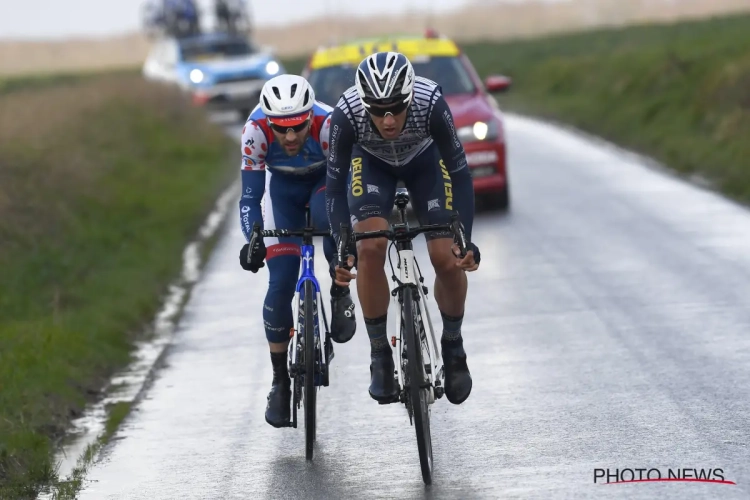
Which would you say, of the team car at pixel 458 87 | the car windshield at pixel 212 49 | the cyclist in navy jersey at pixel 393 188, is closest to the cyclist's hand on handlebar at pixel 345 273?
the cyclist in navy jersey at pixel 393 188

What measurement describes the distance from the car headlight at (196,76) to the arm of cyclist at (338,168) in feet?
86.3

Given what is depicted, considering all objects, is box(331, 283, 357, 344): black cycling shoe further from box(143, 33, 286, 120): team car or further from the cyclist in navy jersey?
box(143, 33, 286, 120): team car

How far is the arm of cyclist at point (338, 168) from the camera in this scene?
7.06m

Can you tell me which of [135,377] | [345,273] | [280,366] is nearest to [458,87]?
[135,377]

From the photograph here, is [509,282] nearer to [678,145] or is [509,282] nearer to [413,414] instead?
[413,414]

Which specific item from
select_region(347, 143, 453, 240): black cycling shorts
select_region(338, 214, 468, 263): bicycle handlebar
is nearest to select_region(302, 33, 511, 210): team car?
select_region(347, 143, 453, 240): black cycling shorts

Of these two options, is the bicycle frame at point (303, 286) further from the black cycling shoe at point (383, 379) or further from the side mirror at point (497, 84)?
the side mirror at point (497, 84)

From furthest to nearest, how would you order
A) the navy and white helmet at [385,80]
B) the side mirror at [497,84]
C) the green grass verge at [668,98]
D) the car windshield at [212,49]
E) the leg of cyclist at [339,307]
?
the car windshield at [212,49] → the green grass verge at [668,98] → the side mirror at [497,84] → the leg of cyclist at [339,307] → the navy and white helmet at [385,80]

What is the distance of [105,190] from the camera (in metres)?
19.2

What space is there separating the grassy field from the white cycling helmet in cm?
208

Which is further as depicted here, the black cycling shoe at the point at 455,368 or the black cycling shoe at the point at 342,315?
the black cycling shoe at the point at 342,315

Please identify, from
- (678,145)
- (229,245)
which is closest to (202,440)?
(229,245)

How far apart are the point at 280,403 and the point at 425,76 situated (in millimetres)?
8885

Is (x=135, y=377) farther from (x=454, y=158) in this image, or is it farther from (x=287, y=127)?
(x=454, y=158)
